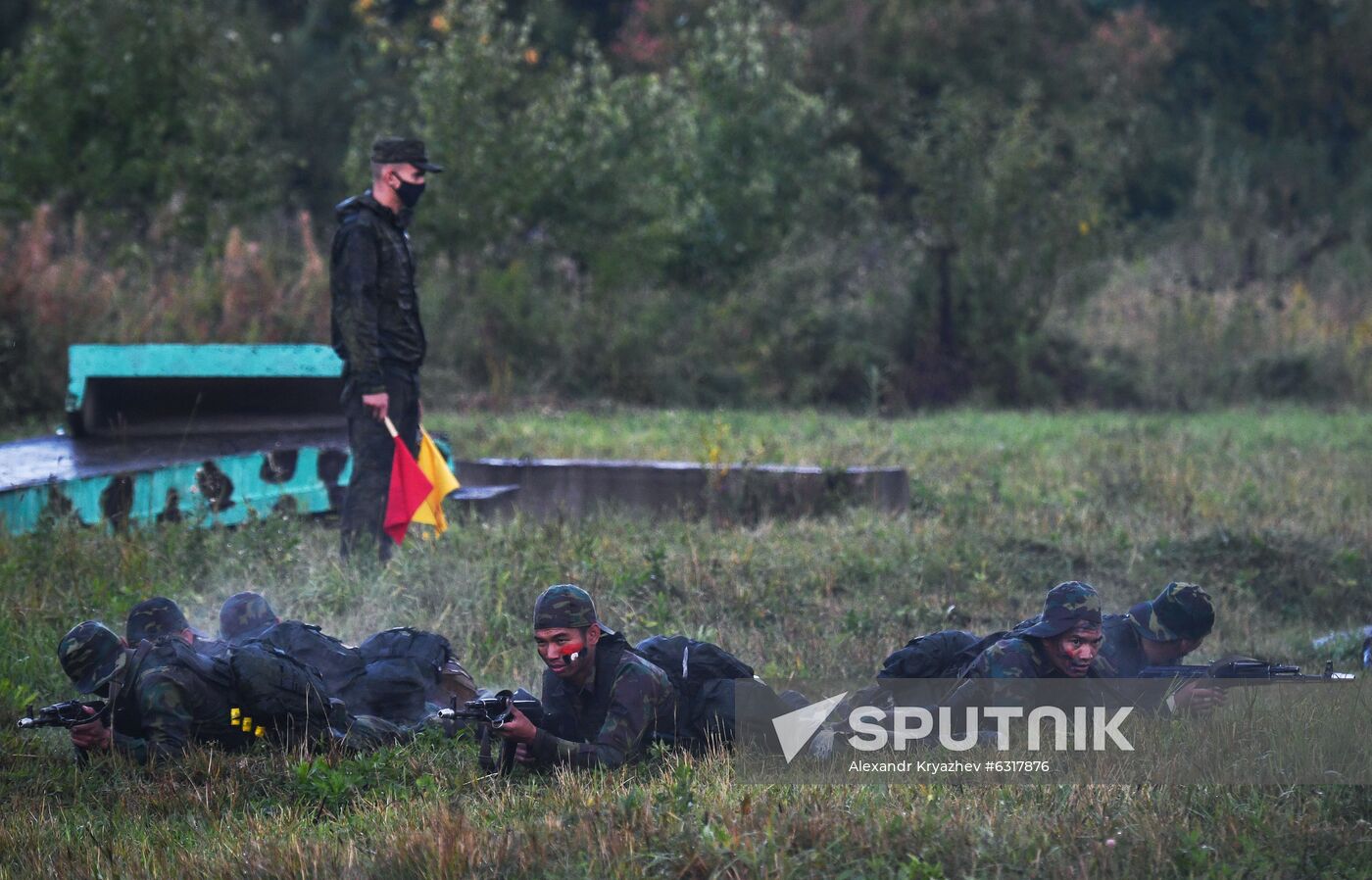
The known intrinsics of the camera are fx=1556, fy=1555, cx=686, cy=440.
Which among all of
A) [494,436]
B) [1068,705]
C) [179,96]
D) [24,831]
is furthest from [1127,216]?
[24,831]

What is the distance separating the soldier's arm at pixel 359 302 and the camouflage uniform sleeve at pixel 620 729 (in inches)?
119

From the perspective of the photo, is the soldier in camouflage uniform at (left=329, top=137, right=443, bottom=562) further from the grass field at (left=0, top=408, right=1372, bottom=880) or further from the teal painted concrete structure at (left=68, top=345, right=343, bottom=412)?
the teal painted concrete structure at (left=68, top=345, right=343, bottom=412)

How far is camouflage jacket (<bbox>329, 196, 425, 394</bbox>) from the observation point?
7.61 metres

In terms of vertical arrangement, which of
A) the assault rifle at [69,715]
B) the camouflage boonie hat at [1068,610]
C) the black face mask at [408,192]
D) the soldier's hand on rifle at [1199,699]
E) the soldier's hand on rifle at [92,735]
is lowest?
the soldier's hand on rifle at [92,735]

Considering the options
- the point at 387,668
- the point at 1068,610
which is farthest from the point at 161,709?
the point at 1068,610

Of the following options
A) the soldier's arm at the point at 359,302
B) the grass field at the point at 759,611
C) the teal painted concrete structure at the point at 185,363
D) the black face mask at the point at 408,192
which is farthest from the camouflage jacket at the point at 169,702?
the teal painted concrete structure at the point at 185,363

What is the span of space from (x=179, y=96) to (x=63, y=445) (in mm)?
10686

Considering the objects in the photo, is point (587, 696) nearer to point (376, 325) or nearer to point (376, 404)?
point (376, 404)

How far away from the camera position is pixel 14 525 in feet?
26.5

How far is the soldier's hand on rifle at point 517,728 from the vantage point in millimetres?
4789

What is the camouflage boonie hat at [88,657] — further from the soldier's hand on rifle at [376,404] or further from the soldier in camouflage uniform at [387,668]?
the soldier's hand on rifle at [376,404]

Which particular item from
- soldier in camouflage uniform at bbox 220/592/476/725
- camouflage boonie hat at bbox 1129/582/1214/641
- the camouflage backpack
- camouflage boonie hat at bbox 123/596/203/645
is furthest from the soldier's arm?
camouflage boonie hat at bbox 1129/582/1214/641

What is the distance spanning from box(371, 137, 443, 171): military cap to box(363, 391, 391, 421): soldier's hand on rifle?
1172 millimetres

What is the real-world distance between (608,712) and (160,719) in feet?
5.04
